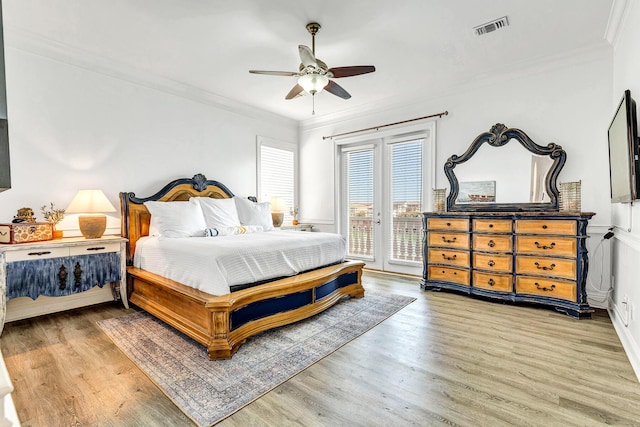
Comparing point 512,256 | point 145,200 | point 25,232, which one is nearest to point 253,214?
point 145,200

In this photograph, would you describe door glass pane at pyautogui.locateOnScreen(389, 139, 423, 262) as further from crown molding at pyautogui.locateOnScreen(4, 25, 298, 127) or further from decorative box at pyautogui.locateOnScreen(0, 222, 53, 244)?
decorative box at pyautogui.locateOnScreen(0, 222, 53, 244)

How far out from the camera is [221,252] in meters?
2.68

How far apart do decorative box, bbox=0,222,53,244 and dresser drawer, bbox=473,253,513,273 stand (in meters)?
4.56

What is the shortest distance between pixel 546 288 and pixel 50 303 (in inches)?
205

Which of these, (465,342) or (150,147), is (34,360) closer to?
(150,147)

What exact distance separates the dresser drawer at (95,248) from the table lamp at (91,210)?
18cm

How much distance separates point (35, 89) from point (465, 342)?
4.76m

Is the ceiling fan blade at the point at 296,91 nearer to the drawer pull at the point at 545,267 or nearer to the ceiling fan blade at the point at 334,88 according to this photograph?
the ceiling fan blade at the point at 334,88

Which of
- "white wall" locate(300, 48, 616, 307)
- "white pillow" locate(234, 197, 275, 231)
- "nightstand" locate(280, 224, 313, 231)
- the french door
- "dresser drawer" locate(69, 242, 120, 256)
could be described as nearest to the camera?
"dresser drawer" locate(69, 242, 120, 256)

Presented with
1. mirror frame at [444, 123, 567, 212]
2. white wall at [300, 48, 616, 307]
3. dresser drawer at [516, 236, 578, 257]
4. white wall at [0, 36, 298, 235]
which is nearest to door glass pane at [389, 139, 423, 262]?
white wall at [300, 48, 616, 307]

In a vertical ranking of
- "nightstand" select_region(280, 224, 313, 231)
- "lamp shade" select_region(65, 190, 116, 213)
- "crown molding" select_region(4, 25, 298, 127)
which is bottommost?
"nightstand" select_region(280, 224, 313, 231)

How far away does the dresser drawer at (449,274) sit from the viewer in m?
4.00

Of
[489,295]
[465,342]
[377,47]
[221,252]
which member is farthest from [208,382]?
[377,47]

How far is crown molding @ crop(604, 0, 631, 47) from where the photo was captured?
2.71m
